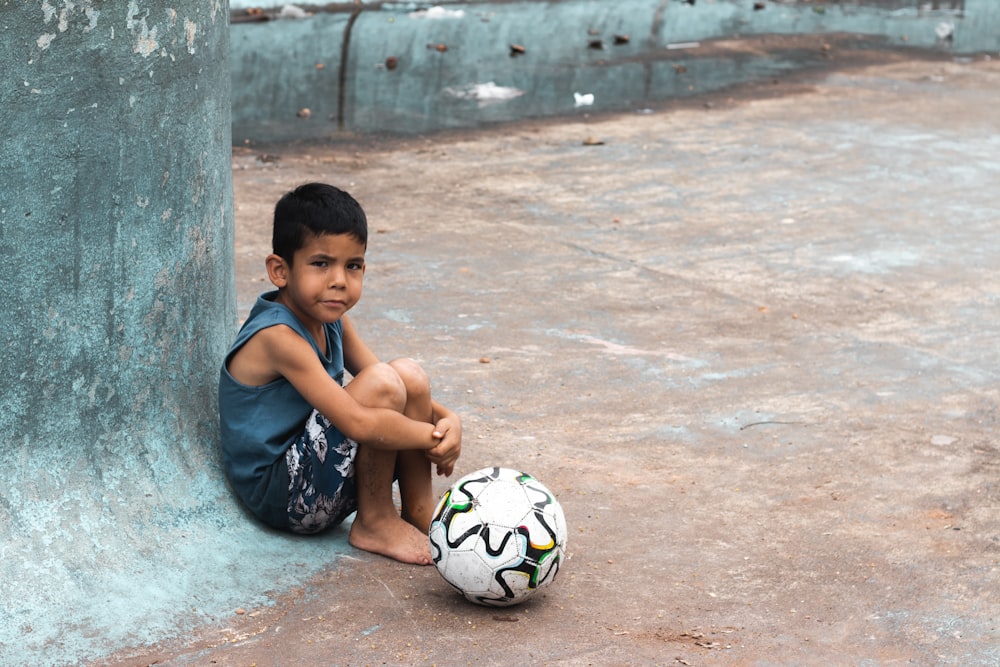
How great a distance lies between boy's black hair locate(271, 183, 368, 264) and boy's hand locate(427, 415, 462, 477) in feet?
1.67

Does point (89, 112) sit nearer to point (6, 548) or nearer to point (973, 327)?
point (6, 548)

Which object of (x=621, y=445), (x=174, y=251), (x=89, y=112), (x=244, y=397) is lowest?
(x=621, y=445)

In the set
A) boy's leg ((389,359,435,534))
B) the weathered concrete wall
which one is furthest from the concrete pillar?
the weathered concrete wall

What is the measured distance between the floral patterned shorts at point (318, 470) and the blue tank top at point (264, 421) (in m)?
0.03

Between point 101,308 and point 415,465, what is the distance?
919mm

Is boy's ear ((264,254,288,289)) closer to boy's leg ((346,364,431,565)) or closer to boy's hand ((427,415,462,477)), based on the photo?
boy's leg ((346,364,431,565))

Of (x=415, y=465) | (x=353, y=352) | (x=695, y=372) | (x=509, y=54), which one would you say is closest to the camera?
(x=415, y=465)

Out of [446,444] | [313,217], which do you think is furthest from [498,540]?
[313,217]

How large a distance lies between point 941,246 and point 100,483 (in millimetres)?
4626

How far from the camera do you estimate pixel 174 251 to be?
342 cm

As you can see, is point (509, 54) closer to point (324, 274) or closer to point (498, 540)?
point (324, 274)

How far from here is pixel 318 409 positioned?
3363mm

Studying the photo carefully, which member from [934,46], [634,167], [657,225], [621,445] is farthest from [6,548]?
[934,46]

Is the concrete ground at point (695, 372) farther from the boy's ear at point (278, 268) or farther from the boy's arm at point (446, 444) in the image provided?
the boy's ear at point (278, 268)
